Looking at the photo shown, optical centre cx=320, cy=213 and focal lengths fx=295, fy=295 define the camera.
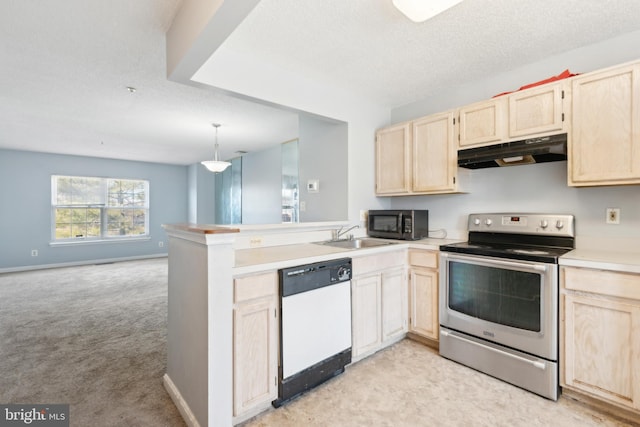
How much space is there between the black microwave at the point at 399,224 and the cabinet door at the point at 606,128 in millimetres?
1185

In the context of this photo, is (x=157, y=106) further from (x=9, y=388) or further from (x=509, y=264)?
(x=509, y=264)

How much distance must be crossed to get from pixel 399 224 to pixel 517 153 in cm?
111

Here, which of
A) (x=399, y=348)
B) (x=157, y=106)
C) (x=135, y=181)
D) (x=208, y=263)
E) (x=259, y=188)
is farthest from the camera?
(x=135, y=181)

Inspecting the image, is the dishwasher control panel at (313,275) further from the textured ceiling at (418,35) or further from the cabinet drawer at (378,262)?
the textured ceiling at (418,35)

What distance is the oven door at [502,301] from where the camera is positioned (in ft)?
6.20

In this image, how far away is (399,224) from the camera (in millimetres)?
2852

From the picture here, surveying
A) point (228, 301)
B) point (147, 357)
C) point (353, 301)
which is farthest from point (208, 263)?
point (147, 357)

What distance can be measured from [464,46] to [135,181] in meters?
7.68

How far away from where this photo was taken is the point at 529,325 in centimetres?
197

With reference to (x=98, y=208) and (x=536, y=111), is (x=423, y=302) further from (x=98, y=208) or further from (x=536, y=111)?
(x=98, y=208)

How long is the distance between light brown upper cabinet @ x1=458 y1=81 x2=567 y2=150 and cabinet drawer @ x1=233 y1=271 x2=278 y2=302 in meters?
1.99

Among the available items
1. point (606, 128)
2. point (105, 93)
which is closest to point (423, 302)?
point (606, 128)

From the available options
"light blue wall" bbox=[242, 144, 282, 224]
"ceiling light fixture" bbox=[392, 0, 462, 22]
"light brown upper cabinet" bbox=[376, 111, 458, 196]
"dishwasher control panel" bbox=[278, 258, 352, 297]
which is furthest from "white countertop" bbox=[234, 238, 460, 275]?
"light blue wall" bbox=[242, 144, 282, 224]

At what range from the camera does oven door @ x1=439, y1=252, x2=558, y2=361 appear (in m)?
1.89
